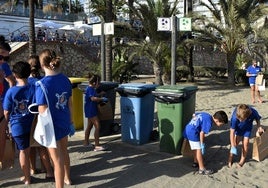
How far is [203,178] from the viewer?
5.41m

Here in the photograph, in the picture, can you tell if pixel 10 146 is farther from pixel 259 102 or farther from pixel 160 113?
pixel 259 102

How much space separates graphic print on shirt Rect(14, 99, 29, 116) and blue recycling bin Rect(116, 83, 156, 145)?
7.84 feet

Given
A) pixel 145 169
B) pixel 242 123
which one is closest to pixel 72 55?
pixel 145 169

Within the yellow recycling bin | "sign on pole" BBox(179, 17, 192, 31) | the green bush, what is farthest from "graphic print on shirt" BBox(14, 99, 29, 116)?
the green bush

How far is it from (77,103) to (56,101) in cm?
381

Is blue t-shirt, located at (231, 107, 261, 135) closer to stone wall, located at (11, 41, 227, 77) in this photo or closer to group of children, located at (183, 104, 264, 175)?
group of children, located at (183, 104, 264, 175)

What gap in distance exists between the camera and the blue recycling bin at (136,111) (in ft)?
22.2

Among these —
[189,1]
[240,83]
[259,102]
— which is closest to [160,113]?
[259,102]

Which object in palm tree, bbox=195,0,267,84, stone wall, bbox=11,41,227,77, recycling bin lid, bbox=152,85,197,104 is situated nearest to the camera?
recycling bin lid, bbox=152,85,197,104

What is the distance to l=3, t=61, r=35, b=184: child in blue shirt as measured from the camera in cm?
470

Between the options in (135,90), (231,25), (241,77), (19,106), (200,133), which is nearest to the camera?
(19,106)

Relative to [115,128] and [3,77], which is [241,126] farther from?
[3,77]

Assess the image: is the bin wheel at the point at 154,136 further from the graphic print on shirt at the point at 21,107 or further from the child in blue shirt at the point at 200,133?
the graphic print on shirt at the point at 21,107

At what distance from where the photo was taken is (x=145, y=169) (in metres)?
5.72
